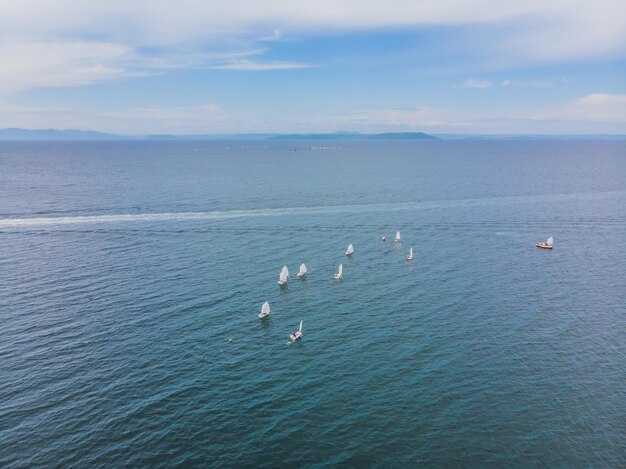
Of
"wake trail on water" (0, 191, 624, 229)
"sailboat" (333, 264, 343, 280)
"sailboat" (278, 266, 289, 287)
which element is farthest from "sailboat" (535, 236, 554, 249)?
"sailboat" (278, 266, 289, 287)

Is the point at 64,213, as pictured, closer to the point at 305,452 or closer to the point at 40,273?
the point at 40,273

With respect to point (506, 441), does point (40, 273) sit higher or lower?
higher

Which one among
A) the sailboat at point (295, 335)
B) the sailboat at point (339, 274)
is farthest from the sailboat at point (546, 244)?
the sailboat at point (295, 335)

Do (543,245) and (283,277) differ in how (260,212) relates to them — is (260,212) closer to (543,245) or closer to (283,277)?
(283,277)

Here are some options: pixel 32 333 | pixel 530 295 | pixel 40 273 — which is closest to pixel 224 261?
pixel 40 273

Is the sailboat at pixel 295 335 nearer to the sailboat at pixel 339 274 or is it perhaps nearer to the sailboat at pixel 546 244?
the sailboat at pixel 339 274

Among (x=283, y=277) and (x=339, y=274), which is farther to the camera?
(x=339, y=274)

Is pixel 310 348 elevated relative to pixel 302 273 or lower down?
lower down

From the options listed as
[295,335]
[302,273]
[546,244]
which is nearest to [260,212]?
[302,273]
